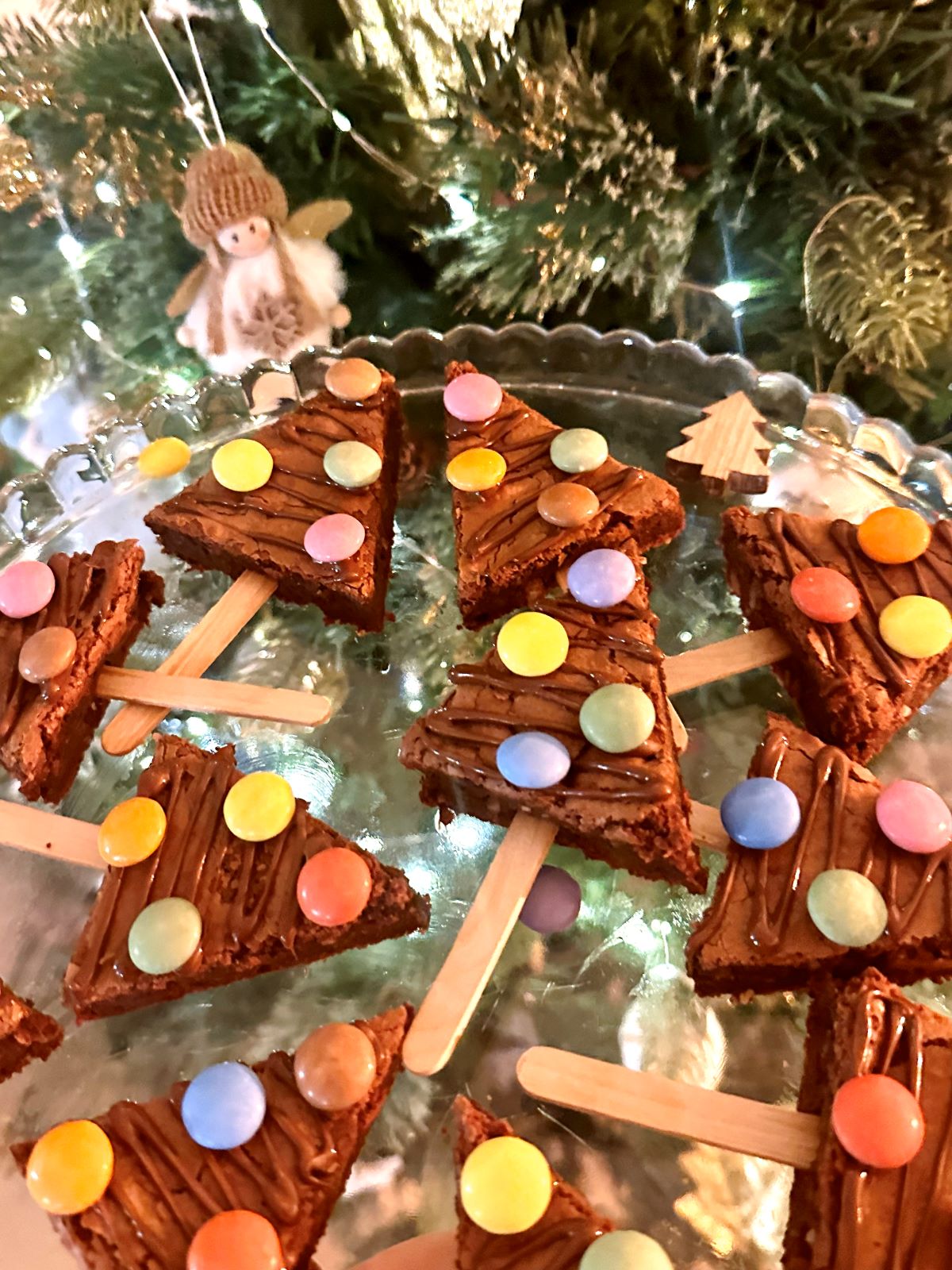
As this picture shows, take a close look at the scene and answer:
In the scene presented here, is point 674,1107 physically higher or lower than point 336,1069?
lower

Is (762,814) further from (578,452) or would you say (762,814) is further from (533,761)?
(578,452)

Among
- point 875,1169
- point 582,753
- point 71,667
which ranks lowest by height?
point 875,1169

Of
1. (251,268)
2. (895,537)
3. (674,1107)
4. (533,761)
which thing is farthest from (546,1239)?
(251,268)

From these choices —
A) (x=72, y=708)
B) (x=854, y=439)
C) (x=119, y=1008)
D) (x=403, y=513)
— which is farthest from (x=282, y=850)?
(x=854, y=439)

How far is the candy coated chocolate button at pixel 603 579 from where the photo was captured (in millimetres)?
2021

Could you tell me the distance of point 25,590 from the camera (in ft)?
6.97

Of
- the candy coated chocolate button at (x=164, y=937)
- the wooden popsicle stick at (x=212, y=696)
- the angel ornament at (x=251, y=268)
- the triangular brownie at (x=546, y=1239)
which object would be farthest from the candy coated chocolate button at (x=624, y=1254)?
the angel ornament at (x=251, y=268)

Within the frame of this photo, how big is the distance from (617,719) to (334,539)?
2.67 ft

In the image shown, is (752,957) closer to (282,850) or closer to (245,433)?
(282,850)

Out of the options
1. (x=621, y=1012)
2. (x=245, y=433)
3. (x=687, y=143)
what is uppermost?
(x=687, y=143)

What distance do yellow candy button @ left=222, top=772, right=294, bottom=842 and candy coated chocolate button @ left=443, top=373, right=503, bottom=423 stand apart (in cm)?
103

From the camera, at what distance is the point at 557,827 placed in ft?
6.32

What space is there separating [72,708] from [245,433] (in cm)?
94

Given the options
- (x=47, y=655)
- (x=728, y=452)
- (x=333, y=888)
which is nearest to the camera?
(x=333, y=888)
